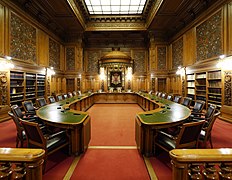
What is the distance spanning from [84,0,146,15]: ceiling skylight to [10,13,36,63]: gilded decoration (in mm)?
4156

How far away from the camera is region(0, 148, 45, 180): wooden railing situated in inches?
42.2

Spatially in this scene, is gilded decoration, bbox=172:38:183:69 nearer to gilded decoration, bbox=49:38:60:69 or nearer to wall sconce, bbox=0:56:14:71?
gilded decoration, bbox=49:38:60:69

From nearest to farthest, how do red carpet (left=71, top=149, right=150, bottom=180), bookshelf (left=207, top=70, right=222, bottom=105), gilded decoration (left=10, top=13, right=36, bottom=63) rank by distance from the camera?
red carpet (left=71, top=149, right=150, bottom=180) → bookshelf (left=207, top=70, right=222, bottom=105) → gilded decoration (left=10, top=13, right=36, bottom=63)

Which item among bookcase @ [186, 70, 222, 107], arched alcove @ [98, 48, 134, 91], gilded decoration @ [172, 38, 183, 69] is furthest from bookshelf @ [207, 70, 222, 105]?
arched alcove @ [98, 48, 134, 91]

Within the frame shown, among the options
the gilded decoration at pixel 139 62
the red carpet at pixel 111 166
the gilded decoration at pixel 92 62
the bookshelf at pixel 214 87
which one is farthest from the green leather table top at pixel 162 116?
the gilded decoration at pixel 92 62

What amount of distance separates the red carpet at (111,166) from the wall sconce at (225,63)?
5.09 meters

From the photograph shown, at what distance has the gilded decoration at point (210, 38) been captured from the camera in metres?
6.30

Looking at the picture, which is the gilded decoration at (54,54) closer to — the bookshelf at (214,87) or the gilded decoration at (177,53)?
the gilded decoration at (177,53)

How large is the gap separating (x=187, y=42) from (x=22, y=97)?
9.72 m

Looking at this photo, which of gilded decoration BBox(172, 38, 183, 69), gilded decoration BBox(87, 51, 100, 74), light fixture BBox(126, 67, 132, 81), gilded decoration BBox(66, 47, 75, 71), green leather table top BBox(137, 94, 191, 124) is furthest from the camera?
gilded decoration BBox(87, 51, 100, 74)

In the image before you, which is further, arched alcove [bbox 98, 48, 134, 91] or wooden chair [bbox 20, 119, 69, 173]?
arched alcove [bbox 98, 48, 134, 91]

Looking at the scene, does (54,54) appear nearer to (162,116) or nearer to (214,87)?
(162,116)

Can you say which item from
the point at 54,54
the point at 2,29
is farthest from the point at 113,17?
the point at 2,29

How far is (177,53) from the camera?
34.2 feet
